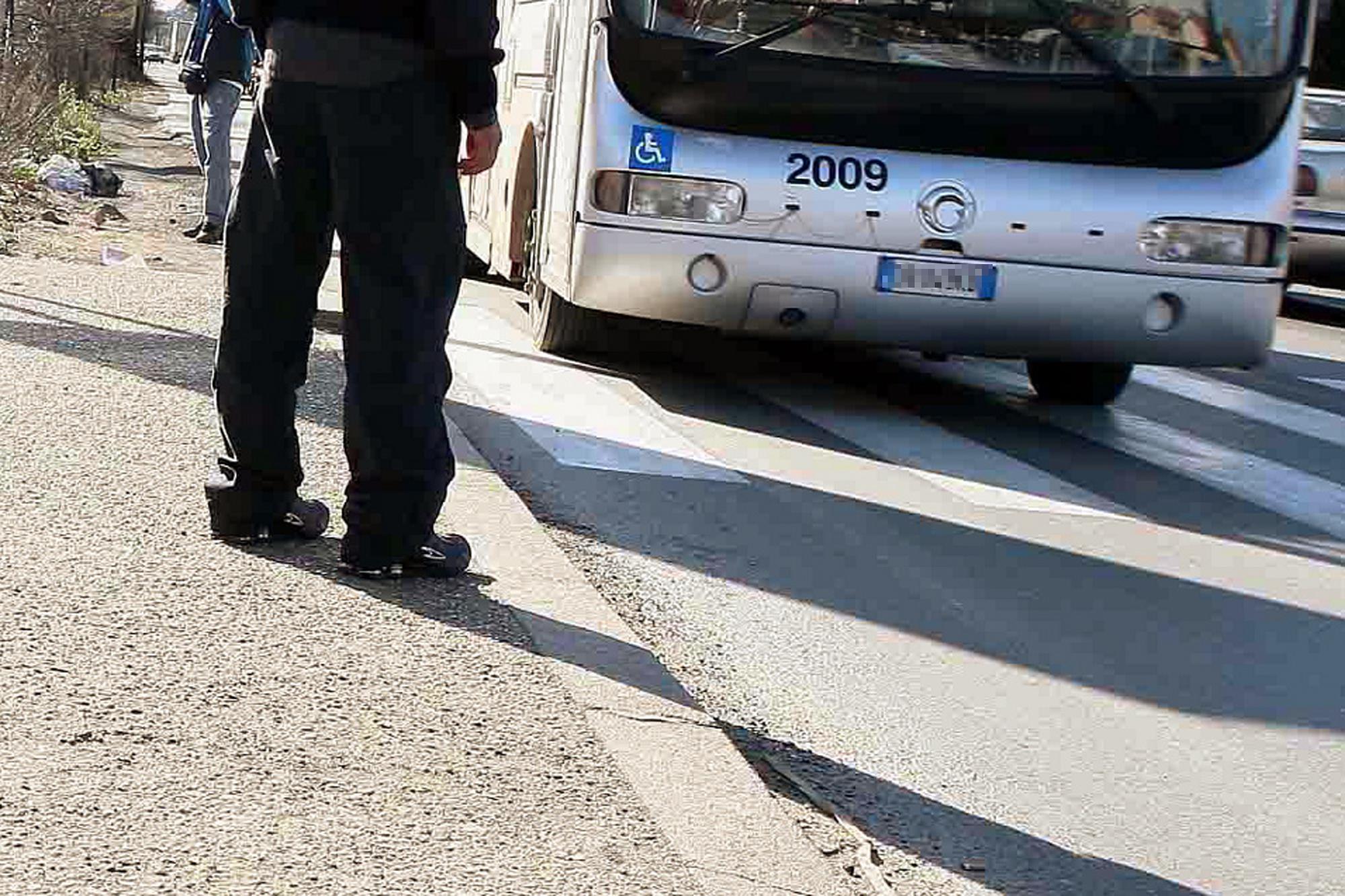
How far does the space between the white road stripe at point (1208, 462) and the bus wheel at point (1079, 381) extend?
3.1 inches

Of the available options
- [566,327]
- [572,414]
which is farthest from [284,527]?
[566,327]

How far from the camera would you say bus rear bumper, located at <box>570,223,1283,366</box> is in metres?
9.16

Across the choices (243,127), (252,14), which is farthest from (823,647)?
(243,127)

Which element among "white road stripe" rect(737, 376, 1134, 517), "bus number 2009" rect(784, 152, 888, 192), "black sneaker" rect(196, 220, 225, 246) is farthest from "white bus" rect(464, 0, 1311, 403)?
"black sneaker" rect(196, 220, 225, 246)

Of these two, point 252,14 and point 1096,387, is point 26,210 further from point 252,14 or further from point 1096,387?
point 252,14

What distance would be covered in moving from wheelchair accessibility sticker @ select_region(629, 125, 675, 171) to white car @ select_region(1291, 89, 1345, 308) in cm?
853

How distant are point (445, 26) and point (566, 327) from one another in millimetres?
5222

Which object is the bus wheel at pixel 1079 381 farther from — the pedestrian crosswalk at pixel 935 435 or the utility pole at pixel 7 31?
the utility pole at pixel 7 31

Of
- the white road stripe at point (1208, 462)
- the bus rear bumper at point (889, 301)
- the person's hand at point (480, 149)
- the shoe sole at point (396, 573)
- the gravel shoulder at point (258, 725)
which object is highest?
the person's hand at point (480, 149)

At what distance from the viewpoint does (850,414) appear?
9.91 meters

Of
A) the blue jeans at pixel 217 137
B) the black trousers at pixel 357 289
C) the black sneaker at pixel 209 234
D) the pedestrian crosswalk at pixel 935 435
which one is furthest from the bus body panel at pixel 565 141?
the black sneaker at pixel 209 234

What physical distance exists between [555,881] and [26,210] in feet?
40.5

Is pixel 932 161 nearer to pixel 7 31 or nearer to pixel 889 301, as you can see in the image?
pixel 889 301

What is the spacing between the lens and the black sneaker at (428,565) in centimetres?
Answer: 561
